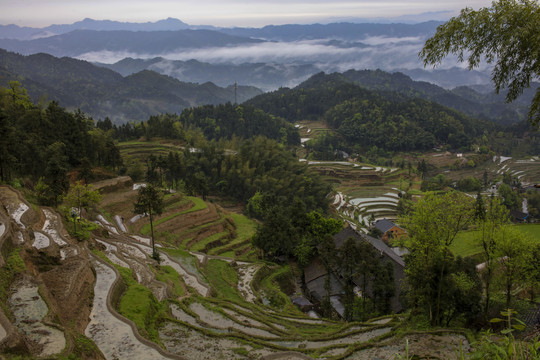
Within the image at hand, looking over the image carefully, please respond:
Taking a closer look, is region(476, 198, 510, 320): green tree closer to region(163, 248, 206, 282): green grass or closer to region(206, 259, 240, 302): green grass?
region(206, 259, 240, 302): green grass

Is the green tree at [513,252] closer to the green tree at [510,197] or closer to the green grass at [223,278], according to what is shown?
the green grass at [223,278]

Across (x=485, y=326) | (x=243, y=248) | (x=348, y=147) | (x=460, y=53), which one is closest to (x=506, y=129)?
(x=348, y=147)

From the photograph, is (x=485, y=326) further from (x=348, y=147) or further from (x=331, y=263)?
(x=348, y=147)

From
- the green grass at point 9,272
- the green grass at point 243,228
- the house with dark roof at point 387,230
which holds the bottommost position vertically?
the house with dark roof at point 387,230

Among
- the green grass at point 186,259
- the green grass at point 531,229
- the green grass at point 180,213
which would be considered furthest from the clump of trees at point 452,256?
the green grass at point 180,213

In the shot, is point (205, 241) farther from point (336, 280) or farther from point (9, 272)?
point (9, 272)

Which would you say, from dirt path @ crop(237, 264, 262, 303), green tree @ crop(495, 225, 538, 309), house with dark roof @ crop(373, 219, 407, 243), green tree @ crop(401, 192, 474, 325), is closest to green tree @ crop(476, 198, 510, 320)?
green tree @ crop(495, 225, 538, 309)

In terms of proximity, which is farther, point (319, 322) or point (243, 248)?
point (243, 248)
